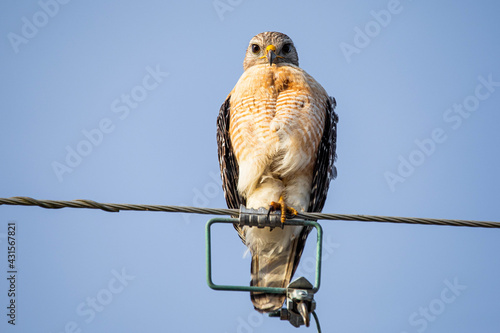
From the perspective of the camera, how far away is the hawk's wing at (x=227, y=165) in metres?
7.99

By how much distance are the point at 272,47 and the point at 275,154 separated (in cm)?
199

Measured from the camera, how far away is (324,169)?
7875mm

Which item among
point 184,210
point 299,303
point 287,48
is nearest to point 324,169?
point 287,48

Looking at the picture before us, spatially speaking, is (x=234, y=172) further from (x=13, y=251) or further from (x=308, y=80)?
(x=13, y=251)

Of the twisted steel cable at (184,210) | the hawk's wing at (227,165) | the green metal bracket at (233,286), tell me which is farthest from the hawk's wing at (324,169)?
the twisted steel cable at (184,210)

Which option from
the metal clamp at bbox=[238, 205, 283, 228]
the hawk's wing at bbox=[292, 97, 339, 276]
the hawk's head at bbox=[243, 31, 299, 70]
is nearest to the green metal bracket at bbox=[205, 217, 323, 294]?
the metal clamp at bbox=[238, 205, 283, 228]

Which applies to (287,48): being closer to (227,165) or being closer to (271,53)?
(271,53)

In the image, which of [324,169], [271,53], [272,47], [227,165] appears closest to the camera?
[324,169]

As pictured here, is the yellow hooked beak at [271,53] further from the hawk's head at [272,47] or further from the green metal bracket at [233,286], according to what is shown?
the green metal bracket at [233,286]

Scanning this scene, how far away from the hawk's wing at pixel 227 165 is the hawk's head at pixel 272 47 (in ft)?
4.13

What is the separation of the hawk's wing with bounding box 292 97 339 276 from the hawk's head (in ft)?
4.06

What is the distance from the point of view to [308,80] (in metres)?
8.10

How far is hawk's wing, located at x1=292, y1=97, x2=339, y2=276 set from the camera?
7824 millimetres

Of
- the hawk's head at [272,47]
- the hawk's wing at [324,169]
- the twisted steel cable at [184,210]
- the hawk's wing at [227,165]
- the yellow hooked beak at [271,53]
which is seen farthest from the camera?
the hawk's head at [272,47]
